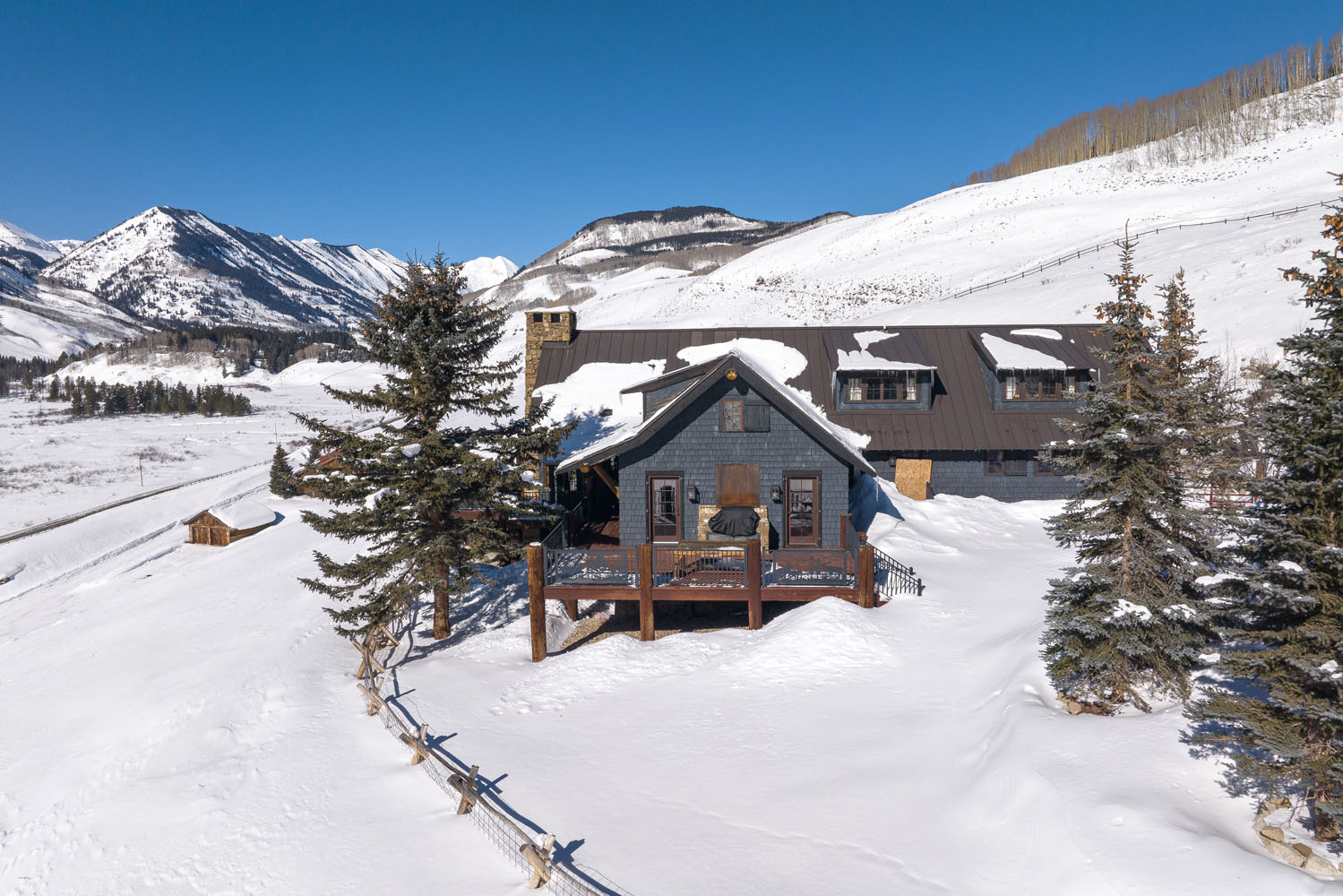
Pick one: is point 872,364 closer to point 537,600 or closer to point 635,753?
point 537,600

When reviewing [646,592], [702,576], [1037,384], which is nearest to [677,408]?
[702,576]

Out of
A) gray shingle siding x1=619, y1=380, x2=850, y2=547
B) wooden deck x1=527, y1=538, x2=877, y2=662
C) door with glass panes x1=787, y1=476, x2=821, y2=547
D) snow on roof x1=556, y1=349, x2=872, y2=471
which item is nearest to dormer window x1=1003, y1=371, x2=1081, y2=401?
snow on roof x1=556, y1=349, x2=872, y2=471

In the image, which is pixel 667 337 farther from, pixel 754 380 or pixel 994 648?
pixel 994 648

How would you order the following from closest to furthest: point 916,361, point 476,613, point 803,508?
1. point 476,613
2. point 803,508
3. point 916,361

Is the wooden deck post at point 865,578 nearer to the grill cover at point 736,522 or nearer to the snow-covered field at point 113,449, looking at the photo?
the grill cover at point 736,522

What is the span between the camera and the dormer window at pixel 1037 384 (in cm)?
2409

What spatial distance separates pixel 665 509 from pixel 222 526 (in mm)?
26258

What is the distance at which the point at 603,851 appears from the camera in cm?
833

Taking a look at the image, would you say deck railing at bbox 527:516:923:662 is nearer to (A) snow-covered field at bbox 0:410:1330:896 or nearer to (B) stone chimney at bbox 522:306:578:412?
(A) snow-covered field at bbox 0:410:1330:896

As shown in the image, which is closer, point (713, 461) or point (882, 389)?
point (713, 461)

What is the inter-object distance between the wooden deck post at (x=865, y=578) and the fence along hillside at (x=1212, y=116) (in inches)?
4508

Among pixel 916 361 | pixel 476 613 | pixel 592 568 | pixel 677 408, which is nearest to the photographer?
pixel 592 568

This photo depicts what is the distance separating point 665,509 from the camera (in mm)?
17891

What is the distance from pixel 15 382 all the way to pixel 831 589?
720ft
